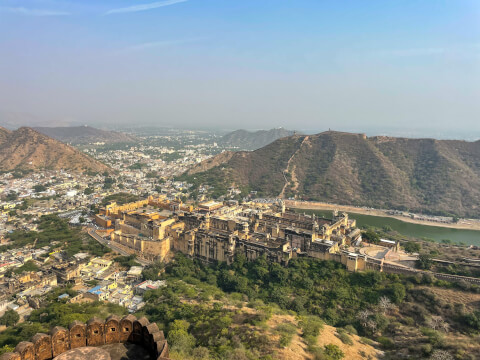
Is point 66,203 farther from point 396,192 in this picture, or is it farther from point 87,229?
point 396,192

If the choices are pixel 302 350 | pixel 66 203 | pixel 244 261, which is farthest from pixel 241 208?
pixel 66 203

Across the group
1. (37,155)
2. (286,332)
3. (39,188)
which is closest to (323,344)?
(286,332)

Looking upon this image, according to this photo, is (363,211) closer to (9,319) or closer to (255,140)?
(9,319)

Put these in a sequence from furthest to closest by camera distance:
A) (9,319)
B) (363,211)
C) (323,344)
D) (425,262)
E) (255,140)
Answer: (255,140) < (363,211) < (425,262) < (9,319) < (323,344)

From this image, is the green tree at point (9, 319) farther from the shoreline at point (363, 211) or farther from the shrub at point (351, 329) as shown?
the shoreline at point (363, 211)

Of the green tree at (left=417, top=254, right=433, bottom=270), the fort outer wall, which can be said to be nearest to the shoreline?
the green tree at (left=417, top=254, right=433, bottom=270)

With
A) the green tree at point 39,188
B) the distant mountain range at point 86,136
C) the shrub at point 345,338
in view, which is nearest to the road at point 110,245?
the shrub at point 345,338
